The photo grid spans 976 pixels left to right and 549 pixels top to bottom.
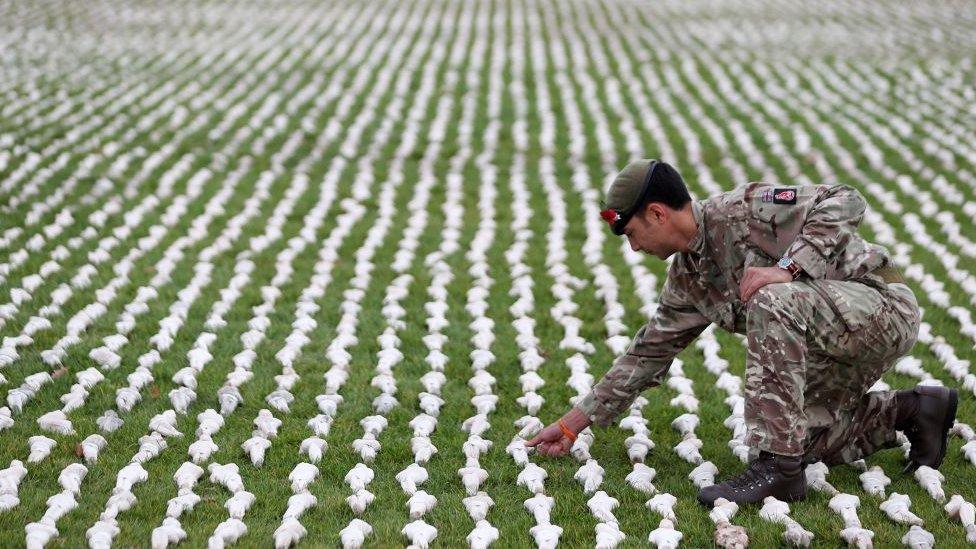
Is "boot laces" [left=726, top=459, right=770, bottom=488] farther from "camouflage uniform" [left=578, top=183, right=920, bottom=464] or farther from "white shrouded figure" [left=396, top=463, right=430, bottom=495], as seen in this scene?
"white shrouded figure" [left=396, top=463, right=430, bottom=495]

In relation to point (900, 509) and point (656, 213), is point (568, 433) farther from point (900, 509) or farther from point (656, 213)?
point (900, 509)

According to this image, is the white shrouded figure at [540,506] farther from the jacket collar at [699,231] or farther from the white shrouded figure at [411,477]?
the jacket collar at [699,231]

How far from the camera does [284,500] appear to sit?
4070mm

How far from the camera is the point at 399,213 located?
8.57 m

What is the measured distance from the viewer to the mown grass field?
433 centimetres

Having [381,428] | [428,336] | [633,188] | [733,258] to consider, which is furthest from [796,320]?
[428,336]

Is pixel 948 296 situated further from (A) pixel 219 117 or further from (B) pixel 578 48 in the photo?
(B) pixel 578 48

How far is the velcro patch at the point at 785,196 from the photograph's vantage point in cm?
401

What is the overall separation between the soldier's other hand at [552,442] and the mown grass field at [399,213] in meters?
0.05

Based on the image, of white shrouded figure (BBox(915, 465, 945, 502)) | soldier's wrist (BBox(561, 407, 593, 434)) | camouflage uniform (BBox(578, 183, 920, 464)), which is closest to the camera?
camouflage uniform (BBox(578, 183, 920, 464))

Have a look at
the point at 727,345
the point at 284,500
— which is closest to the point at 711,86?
the point at 727,345

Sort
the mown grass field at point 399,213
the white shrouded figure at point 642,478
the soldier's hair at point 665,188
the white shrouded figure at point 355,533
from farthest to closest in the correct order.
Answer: the mown grass field at point 399,213
the white shrouded figure at point 642,478
the soldier's hair at point 665,188
the white shrouded figure at point 355,533

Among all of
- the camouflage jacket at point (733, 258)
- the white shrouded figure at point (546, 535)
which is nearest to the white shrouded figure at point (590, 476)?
the camouflage jacket at point (733, 258)

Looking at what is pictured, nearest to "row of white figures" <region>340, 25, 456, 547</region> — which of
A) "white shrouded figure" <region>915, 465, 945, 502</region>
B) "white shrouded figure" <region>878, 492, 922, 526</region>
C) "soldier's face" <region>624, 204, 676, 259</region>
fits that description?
"soldier's face" <region>624, 204, 676, 259</region>
